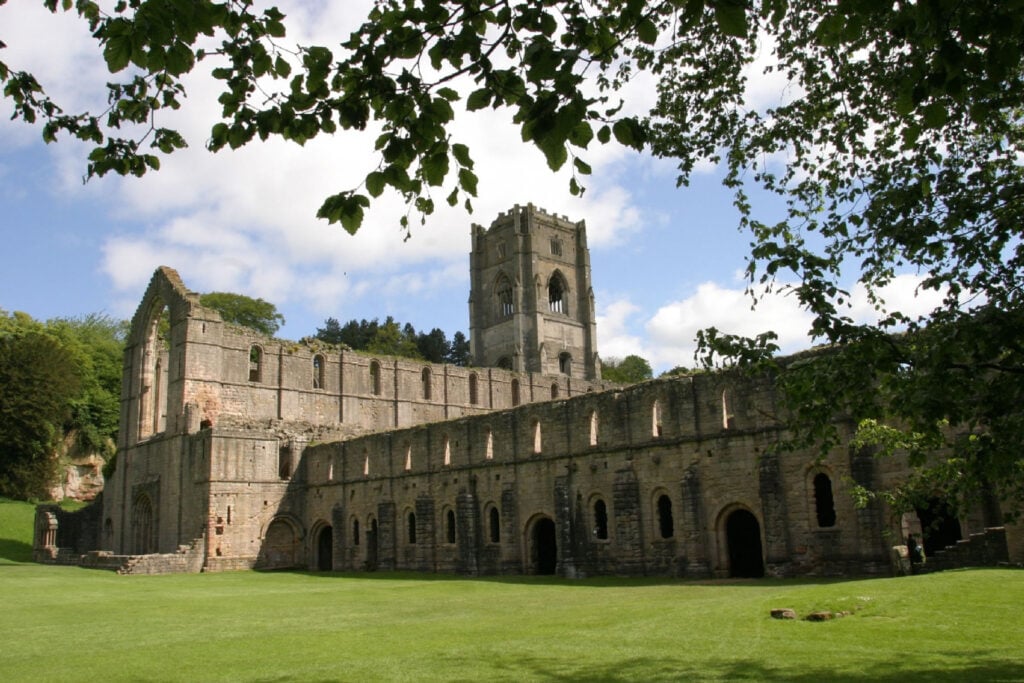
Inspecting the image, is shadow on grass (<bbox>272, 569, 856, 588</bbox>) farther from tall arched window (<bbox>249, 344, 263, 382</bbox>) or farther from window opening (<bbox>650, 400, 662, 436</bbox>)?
tall arched window (<bbox>249, 344, 263, 382</bbox>)

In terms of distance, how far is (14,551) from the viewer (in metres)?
43.8

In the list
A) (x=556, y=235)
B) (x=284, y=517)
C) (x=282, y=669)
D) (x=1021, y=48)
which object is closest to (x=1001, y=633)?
(x=1021, y=48)

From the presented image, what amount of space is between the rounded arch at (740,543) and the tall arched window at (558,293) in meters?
52.6

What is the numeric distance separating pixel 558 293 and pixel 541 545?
49.3 metres

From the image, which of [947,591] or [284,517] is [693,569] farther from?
[284,517]

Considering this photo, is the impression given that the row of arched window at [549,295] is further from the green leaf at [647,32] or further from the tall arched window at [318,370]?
the green leaf at [647,32]

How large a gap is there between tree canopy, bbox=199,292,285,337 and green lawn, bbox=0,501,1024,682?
183 ft

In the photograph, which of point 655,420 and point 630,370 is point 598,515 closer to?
point 655,420

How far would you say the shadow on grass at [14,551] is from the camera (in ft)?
137

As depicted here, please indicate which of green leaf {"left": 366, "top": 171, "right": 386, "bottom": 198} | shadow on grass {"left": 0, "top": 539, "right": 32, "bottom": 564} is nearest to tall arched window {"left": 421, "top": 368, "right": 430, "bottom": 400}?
shadow on grass {"left": 0, "top": 539, "right": 32, "bottom": 564}

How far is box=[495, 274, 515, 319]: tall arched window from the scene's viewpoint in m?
77.6

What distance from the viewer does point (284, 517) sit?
4169cm

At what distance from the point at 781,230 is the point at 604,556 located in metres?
19.5

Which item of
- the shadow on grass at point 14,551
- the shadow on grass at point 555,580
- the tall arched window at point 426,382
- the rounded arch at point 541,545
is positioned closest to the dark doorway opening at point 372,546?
the shadow on grass at point 555,580
